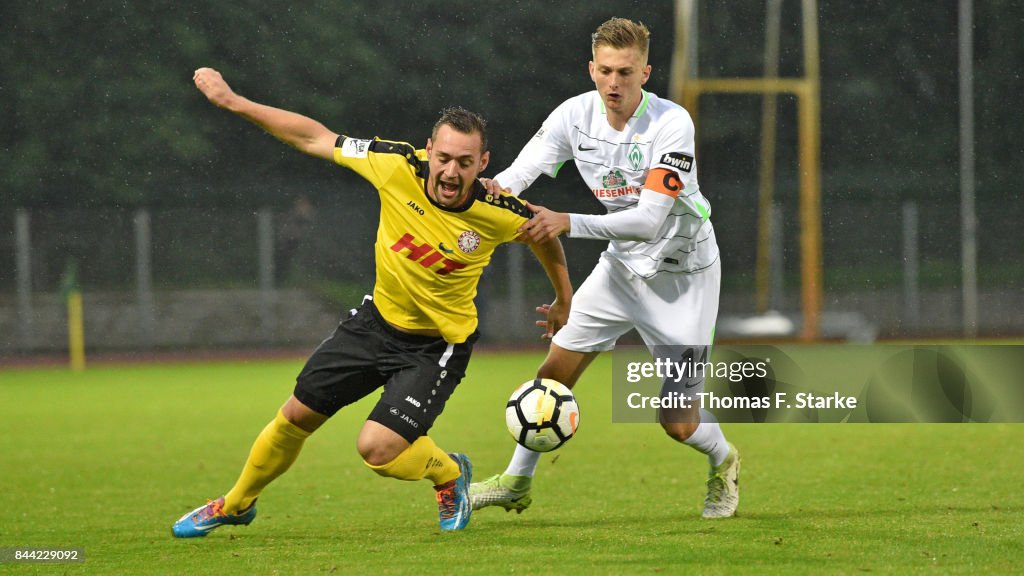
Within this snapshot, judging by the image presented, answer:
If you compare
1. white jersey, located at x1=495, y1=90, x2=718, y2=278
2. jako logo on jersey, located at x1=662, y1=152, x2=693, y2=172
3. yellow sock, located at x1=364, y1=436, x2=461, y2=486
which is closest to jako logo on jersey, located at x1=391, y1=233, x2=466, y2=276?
white jersey, located at x1=495, y1=90, x2=718, y2=278

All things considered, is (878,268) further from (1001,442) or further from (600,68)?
(600,68)

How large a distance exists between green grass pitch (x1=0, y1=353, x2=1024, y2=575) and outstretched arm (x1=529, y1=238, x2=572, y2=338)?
0.90 metres

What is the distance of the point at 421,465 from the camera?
5.47 meters

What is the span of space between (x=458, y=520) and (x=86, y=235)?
15362mm

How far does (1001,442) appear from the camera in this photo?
28.3 ft

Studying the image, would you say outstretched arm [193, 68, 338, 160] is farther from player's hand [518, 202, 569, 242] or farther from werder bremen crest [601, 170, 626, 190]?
werder bremen crest [601, 170, 626, 190]

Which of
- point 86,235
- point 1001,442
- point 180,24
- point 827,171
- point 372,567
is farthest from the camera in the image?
point 827,171

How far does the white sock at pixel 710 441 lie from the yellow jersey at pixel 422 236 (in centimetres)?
123

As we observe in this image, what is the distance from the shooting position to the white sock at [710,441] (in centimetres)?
604

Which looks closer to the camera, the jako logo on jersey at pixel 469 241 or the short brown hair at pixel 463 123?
the short brown hair at pixel 463 123

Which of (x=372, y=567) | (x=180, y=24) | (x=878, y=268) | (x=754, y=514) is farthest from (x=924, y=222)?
(x=372, y=567)

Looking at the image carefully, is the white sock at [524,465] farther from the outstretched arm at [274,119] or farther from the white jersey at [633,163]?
the outstretched arm at [274,119]

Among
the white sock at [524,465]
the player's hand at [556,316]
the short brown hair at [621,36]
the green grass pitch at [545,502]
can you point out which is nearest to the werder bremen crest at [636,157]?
the short brown hair at [621,36]

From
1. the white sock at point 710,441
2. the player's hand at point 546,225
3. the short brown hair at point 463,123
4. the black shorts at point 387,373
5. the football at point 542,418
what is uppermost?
the short brown hair at point 463,123
